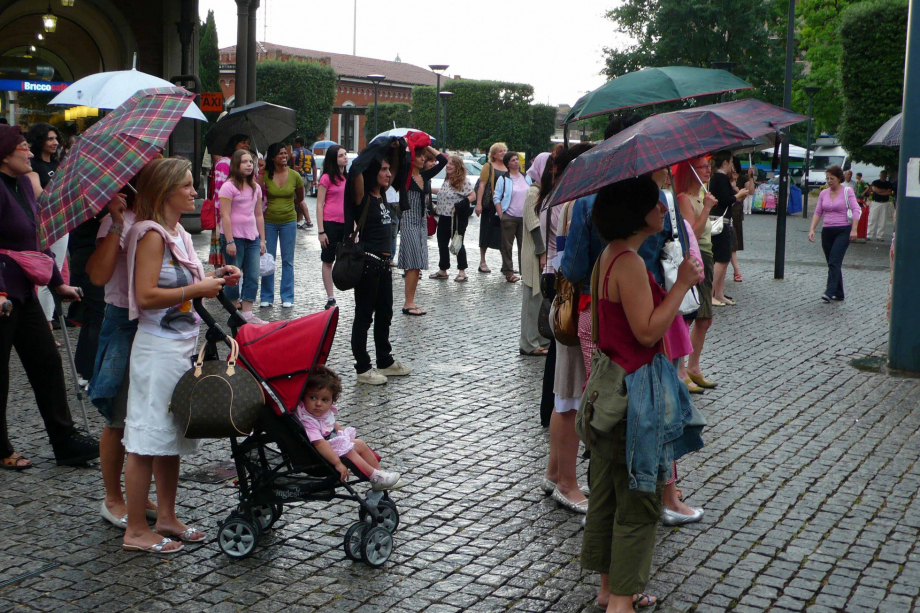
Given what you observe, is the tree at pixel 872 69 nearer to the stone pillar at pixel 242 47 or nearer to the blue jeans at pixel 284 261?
the stone pillar at pixel 242 47

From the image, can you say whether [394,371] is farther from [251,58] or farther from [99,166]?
A: [251,58]

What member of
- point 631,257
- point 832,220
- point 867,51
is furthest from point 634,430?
point 867,51

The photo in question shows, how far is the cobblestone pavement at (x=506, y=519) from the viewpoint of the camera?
13.0 feet

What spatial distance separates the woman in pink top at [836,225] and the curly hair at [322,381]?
32.1 feet

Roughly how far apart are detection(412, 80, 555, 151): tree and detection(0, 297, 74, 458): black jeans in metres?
56.3

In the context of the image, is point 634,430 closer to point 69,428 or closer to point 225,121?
point 69,428

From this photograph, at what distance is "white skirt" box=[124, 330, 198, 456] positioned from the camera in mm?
4191

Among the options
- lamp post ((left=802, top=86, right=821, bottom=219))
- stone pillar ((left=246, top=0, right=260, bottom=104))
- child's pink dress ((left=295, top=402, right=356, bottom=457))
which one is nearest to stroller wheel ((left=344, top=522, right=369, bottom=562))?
child's pink dress ((left=295, top=402, right=356, bottom=457))

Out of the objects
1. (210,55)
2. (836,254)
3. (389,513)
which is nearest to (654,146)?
(389,513)

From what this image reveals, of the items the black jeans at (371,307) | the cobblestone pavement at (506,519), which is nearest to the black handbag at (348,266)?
the black jeans at (371,307)

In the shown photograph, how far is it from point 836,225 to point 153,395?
10613mm

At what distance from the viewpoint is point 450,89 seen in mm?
62250

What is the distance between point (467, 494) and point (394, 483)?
2.96 feet

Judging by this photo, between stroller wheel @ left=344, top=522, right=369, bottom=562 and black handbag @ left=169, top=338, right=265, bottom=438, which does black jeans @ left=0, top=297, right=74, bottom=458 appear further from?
stroller wheel @ left=344, top=522, right=369, bottom=562
